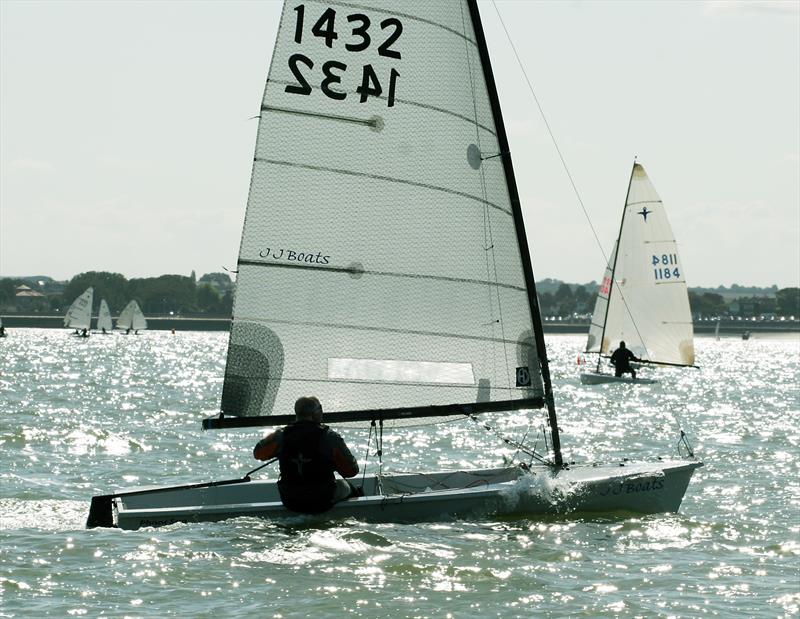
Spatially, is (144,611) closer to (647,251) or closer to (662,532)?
(662,532)

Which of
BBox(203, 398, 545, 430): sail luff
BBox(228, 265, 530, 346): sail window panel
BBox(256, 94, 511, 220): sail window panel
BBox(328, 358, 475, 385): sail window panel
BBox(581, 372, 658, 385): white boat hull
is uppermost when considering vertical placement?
BBox(256, 94, 511, 220): sail window panel

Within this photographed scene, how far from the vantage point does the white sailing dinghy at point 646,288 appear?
39812mm

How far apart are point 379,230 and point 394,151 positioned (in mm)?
771

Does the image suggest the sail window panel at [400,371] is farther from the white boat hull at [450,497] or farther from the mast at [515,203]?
the white boat hull at [450,497]

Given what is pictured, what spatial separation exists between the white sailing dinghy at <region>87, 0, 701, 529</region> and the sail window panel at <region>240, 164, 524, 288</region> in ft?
0.05

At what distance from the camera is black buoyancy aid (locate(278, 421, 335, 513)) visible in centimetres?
1089

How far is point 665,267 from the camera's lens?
4075 centimetres

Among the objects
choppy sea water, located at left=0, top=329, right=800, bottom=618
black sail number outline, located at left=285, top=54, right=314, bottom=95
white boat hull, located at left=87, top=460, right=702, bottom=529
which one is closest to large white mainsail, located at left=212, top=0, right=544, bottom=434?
black sail number outline, located at left=285, top=54, right=314, bottom=95

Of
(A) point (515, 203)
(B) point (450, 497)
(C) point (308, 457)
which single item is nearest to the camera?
(C) point (308, 457)

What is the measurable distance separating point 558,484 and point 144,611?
489cm

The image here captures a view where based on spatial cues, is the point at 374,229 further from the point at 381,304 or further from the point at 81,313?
the point at 81,313

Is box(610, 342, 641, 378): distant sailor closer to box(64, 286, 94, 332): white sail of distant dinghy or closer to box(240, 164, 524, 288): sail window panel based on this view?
box(240, 164, 524, 288): sail window panel

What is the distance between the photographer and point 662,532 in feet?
39.1

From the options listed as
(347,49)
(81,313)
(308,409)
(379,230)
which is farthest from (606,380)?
(81,313)
